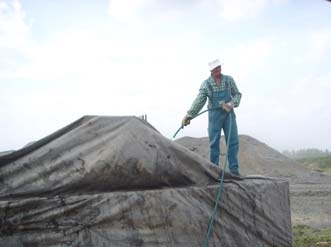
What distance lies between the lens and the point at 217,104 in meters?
5.66

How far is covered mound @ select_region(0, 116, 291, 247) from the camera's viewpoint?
136 inches

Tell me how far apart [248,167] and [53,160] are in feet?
47.6

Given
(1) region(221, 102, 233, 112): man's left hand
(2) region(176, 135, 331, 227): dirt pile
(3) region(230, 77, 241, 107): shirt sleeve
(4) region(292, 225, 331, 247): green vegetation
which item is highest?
(3) region(230, 77, 241, 107): shirt sleeve

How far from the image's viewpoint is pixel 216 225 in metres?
3.93

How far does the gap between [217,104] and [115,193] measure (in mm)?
2461

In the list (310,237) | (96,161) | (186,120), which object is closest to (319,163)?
(310,237)

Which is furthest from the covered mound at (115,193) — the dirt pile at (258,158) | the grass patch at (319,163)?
the grass patch at (319,163)

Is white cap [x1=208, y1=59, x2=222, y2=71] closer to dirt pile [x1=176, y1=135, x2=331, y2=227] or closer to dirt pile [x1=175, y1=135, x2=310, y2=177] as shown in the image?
dirt pile [x1=176, y1=135, x2=331, y2=227]

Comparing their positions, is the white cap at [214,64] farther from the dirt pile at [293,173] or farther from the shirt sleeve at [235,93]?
the dirt pile at [293,173]

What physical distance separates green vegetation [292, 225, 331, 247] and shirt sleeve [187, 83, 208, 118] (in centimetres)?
205

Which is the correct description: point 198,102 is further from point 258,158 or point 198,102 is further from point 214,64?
point 258,158

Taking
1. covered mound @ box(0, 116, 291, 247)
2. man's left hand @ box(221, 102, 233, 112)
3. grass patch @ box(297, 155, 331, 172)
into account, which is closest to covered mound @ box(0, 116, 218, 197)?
covered mound @ box(0, 116, 291, 247)

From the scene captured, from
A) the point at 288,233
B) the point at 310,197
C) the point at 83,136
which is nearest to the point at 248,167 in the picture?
the point at 310,197

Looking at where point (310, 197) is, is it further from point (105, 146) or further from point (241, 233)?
point (105, 146)
